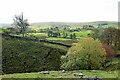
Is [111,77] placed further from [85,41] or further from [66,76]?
[85,41]

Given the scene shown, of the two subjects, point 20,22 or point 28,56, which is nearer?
point 28,56

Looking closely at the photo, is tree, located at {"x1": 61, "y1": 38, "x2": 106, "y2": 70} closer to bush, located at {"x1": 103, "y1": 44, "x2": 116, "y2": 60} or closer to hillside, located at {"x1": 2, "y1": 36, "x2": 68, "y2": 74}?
hillside, located at {"x1": 2, "y1": 36, "x2": 68, "y2": 74}

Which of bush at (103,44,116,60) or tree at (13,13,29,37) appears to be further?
tree at (13,13,29,37)

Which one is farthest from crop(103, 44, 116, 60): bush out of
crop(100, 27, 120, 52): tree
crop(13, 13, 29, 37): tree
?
crop(13, 13, 29, 37): tree

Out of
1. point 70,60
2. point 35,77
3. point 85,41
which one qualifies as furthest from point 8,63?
point 35,77

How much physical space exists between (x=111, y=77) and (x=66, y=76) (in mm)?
6812

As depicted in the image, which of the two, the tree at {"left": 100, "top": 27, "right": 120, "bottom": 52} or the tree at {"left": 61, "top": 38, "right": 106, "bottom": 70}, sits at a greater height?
the tree at {"left": 100, "top": 27, "right": 120, "bottom": 52}

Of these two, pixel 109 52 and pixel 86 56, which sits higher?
pixel 86 56

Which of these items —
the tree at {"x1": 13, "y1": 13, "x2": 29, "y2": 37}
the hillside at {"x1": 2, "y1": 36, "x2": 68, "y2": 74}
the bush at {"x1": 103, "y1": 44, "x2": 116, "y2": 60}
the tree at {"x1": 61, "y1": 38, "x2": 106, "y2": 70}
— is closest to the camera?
the tree at {"x1": 61, "y1": 38, "x2": 106, "y2": 70}

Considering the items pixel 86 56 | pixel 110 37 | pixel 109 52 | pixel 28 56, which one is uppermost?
pixel 110 37

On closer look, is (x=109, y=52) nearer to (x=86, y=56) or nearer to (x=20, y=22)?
(x=86, y=56)

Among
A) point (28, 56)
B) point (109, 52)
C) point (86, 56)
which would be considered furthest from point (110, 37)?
point (86, 56)

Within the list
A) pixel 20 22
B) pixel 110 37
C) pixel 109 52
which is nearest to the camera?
pixel 109 52

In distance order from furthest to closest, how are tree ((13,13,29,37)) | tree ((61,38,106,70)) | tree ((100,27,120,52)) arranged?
tree ((13,13,29,37)) < tree ((100,27,120,52)) < tree ((61,38,106,70))
